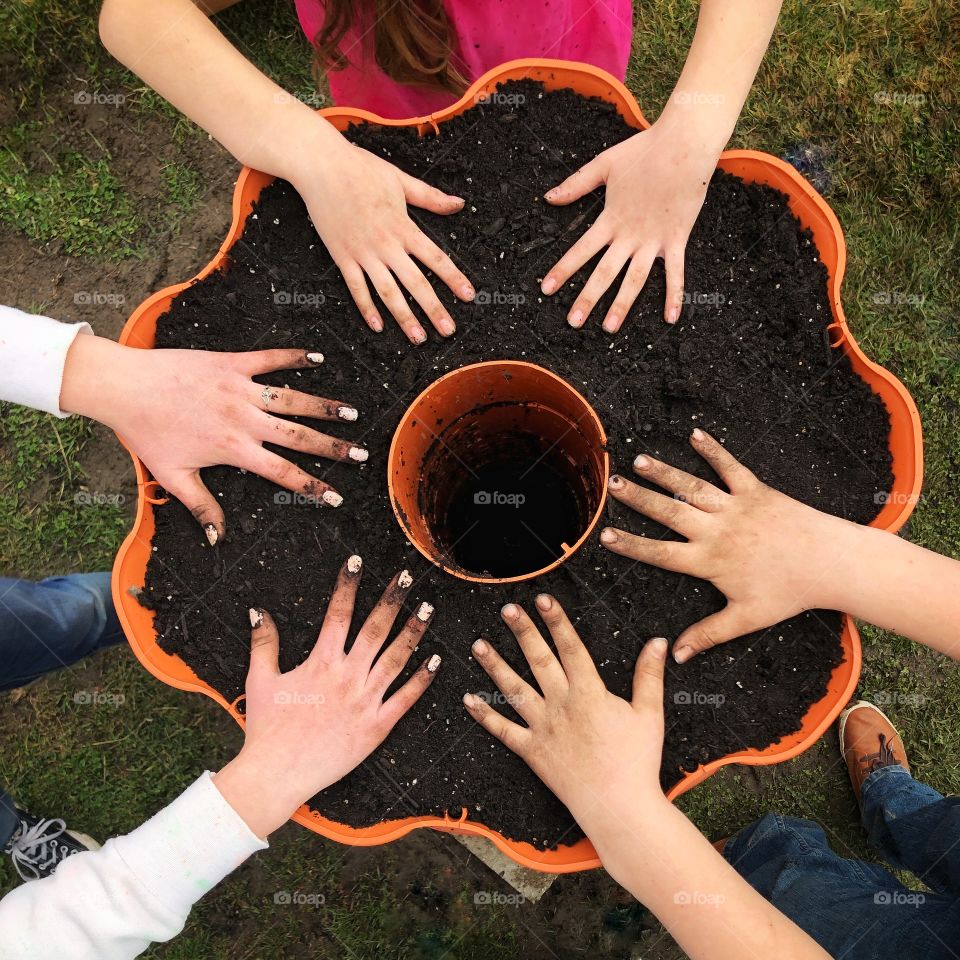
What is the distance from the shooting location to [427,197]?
53.4 inches

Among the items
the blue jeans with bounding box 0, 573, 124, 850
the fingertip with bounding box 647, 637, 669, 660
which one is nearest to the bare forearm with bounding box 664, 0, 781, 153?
the fingertip with bounding box 647, 637, 669, 660

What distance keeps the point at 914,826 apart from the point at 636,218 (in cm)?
173

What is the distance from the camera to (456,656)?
1341mm

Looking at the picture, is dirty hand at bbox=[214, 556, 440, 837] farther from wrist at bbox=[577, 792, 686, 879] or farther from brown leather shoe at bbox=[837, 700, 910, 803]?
brown leather shoe at bbox=[837, 700, 910, 803]

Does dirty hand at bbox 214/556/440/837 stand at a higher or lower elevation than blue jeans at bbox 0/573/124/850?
higher

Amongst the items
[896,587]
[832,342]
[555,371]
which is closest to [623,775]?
[896,587]

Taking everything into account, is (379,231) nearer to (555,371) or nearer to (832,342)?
(555,371)

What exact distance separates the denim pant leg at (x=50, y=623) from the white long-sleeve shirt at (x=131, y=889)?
0.68 m

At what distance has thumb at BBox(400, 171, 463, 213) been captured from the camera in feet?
4.44

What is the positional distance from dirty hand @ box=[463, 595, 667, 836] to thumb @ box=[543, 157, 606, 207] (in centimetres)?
72

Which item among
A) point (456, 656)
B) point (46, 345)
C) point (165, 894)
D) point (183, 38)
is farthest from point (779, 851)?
point (183, 38)

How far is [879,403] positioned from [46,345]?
1.53 meters

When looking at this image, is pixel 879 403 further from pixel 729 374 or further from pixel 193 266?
pixel 193 266

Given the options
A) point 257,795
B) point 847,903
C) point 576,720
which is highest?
point 576,720
